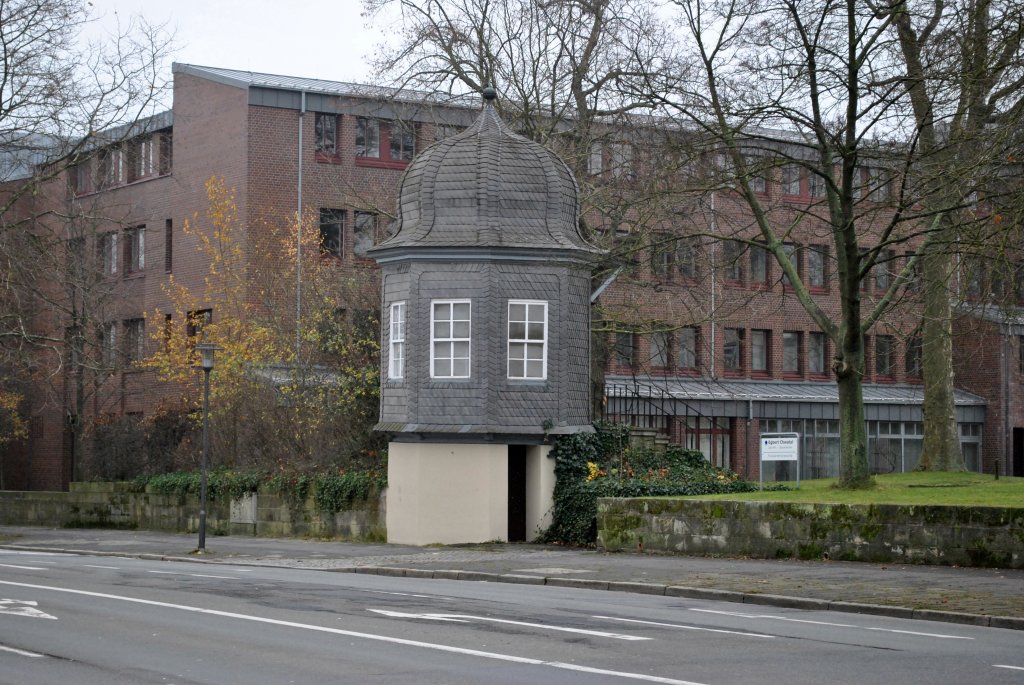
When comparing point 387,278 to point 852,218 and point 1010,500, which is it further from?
point 1010,500

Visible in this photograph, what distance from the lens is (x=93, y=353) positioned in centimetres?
4934

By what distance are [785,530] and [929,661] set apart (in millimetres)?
12253

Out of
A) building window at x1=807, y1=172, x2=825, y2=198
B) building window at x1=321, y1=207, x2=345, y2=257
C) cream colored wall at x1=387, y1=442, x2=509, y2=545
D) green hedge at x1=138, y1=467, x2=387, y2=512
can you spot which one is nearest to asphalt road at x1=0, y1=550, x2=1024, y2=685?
cream colored wall at x1=387, y1=442, x2=509, y2=545

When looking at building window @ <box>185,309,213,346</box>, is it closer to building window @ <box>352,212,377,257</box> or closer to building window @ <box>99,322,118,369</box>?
building window @ <box>99,322,118,369</box>

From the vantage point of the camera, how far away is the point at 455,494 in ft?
98.1

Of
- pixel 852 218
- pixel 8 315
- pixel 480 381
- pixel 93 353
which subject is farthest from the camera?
pixel 93 353

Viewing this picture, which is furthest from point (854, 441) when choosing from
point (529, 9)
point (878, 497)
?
point (529, 9)

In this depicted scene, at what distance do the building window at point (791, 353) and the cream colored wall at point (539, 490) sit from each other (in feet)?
110

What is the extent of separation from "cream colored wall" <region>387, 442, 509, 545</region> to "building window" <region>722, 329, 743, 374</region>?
31.2 metres

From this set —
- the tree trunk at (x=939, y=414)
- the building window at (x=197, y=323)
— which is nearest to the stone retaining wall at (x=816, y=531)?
the tree trunk at (x=939, y=414)

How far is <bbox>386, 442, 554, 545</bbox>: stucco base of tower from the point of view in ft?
97.8

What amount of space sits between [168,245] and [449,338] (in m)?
25.2

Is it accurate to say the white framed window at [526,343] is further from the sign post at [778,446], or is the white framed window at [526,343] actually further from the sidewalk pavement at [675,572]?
the sign post at [778,446]

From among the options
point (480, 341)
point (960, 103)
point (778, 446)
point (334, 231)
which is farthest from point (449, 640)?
point (334, 231)
